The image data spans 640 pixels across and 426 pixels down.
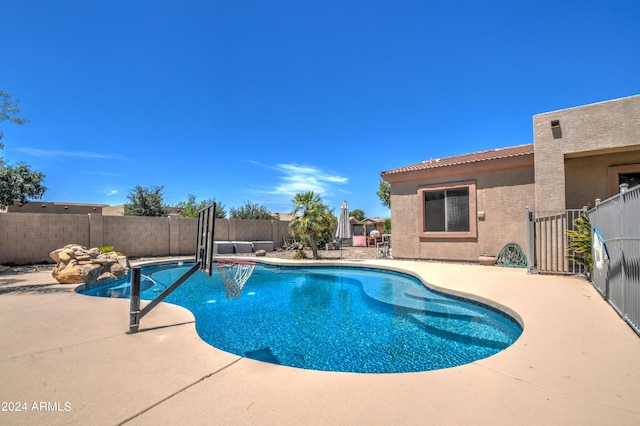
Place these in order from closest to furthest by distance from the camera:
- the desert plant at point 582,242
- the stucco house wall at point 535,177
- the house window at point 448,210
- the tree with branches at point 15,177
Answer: the desert plant at point 582,242, the stucco house wall at point 535,177, the tree with branches at point 15,177, the house window at point 448,210

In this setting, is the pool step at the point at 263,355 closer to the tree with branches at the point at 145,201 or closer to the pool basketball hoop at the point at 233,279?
the pool basketball hoop at the point at 233,279

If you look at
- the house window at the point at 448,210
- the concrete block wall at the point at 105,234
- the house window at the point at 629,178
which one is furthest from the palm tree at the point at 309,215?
the house window at the point at 629,178

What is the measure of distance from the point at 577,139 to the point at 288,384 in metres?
9.55

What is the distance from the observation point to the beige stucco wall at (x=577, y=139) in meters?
7.13

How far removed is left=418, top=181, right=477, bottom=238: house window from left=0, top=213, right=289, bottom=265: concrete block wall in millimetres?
11220

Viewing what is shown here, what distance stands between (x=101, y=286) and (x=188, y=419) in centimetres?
886

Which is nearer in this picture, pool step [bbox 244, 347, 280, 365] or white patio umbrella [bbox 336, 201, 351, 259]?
pool step [bbox 244, 347, 280, 365]

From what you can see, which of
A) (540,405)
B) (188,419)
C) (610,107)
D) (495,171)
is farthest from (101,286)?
(610,107)

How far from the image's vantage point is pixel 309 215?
1380 centimetres

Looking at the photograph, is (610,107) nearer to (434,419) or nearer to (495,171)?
(495,171)

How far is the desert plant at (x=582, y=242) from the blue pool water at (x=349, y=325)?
351cm

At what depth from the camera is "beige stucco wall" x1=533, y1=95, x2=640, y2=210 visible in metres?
7.13

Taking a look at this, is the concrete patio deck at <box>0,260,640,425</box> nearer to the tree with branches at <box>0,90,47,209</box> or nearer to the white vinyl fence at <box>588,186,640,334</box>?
the white vinyl fence at <box>588,186,640,334</box>

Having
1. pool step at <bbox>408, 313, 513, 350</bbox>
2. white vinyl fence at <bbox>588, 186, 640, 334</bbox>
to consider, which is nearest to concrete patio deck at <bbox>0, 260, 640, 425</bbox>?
white vinyl fence at <bbox>588, 186, 640, 334</bbox>
